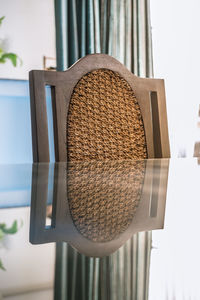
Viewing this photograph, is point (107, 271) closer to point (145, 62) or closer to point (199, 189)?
point (199, 189)

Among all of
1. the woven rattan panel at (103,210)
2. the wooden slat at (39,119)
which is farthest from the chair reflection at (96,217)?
the wooden slat at (39,119)

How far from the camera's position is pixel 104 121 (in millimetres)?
961

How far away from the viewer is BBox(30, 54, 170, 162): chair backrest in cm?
85

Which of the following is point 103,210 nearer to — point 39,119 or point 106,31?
point 39,119

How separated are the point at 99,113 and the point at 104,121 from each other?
0.08 feet

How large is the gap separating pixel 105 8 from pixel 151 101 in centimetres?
154

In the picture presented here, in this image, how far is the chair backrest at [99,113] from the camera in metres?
0.85

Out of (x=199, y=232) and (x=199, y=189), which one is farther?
(x=199, y=189)

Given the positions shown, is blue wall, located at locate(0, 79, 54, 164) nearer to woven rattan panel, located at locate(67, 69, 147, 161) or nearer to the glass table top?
woven rattan panel, located at locate(67, 69, 147, 161)

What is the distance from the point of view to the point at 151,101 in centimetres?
109

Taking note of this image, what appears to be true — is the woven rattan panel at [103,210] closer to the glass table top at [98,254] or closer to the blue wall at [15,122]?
the glass table top at [98,254]

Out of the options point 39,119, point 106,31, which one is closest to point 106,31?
point 106,31

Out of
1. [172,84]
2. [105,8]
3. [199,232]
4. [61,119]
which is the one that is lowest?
[199,232]

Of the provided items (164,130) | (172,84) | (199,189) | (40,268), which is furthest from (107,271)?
(172,84)
